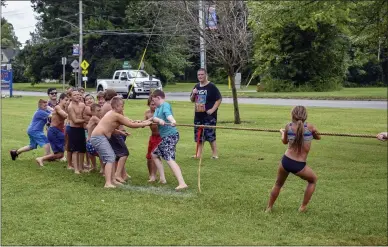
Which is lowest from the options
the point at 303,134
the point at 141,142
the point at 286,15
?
the point at 141,142

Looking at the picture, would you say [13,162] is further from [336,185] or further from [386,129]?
[386,129]

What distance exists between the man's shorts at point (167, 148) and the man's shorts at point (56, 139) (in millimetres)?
2635

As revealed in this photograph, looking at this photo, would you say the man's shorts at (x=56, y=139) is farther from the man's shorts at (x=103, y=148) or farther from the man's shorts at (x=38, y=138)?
the man's shorts at (x=103, y=148)

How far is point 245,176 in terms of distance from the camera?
9.79 m

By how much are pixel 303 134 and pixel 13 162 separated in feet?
21.5

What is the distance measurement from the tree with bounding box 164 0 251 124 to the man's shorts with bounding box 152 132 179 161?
10.1 meters

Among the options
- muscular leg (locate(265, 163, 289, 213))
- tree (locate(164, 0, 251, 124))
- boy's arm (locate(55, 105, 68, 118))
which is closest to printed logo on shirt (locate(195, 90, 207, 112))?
boy's arm (locate(55, 105, 68, 118))

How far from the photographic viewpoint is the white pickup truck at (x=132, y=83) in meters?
38.4

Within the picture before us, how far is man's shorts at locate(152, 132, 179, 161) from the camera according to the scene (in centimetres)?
882

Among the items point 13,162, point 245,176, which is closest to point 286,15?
point 245,176

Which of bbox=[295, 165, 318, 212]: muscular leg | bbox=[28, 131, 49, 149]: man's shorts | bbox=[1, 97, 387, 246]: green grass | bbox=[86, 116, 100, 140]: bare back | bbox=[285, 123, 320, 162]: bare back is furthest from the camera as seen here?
bbox=[28, 131, 49, 149]: man's shorts

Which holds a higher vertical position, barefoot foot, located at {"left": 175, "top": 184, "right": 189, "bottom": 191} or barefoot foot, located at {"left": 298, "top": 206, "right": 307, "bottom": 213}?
barefoot foot, located at {"left": 298, "top": 206, "right": 307, "bottom": 213}

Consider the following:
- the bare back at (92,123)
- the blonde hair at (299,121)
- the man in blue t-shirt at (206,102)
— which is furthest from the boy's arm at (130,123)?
the man in blue t-shirt at (206,102)

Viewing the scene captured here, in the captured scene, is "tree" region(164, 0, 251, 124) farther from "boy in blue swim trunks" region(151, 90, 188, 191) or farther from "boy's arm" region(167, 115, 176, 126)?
"boy's arm" region(167, 115, 176, 126)
